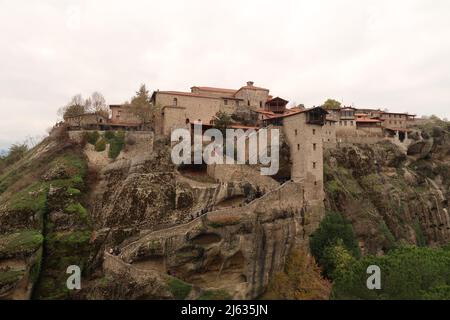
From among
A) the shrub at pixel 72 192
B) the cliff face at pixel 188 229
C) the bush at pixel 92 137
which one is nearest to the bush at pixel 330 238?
the cliff face at pixel 188 229

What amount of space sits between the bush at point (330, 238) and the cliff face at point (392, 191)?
4.72 metres

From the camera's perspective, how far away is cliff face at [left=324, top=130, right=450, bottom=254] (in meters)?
49.2

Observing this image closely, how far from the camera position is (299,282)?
36.7 meters

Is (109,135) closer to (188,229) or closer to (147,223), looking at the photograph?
(147,223)

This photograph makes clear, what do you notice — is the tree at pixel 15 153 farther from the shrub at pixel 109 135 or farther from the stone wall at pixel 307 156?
the stone wall at pixel 307 156

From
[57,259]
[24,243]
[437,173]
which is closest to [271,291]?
[57,259]

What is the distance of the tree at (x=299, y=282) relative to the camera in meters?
34.6

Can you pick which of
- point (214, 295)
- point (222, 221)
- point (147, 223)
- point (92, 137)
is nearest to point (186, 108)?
point (92, 137)

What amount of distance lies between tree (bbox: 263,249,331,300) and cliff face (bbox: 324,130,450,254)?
368 inches

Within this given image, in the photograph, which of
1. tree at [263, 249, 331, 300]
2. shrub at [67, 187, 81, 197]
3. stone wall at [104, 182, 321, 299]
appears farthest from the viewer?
shrub at [67, 187, 81, 197]

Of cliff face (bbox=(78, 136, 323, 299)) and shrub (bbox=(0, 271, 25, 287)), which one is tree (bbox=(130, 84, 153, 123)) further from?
shrub (bbox=(0, 271, 25, 287))

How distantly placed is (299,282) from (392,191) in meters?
27.1

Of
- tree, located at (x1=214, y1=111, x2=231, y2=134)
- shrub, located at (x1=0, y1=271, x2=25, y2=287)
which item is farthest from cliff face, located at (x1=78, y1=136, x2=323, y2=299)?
tree, located at (x1=214, y1=111, x2=231, y2=134)

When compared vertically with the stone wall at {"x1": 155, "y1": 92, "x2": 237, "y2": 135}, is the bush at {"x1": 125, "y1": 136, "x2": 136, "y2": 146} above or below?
below
